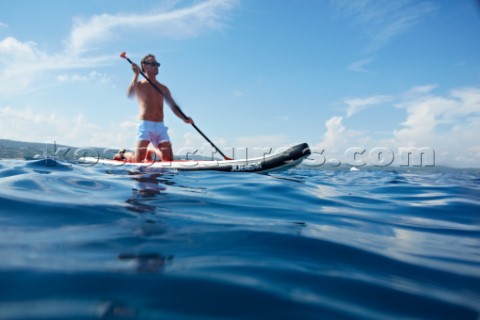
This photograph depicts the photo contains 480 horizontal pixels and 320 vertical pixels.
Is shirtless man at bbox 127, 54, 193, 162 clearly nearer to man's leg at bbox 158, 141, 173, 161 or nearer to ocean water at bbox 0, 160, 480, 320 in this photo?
man's leg at bbox 158, 141, 173, 161

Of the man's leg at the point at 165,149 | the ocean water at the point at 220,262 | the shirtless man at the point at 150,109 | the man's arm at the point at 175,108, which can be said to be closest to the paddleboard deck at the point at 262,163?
the man's leg at the point at 165,149

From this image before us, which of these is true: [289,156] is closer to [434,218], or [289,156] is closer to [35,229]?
[434,218]

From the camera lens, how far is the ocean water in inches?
43.3

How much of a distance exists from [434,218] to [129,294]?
11.8 ft

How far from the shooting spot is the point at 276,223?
2.50 m

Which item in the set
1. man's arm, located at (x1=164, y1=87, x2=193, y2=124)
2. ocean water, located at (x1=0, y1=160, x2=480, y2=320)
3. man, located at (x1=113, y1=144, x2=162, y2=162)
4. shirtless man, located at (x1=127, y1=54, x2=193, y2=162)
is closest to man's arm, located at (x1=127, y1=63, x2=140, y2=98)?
shirtless man, located at (x1=127, y1=54, x2=193, y2=162)

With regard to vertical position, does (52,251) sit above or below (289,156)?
below

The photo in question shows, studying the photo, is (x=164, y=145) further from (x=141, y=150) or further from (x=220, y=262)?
(x=220, y=262)

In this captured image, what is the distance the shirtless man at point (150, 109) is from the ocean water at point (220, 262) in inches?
208

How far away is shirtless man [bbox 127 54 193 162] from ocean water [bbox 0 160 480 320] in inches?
208

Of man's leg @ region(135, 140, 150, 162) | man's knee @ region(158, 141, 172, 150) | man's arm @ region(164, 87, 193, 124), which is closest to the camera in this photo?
man's leg @ region(135, 140, 150, 162)

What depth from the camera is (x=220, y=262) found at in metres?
1.57

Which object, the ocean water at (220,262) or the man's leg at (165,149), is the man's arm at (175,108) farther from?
the ocean water at (220,262)

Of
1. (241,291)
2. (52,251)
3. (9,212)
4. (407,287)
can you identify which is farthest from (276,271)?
(9,212)
